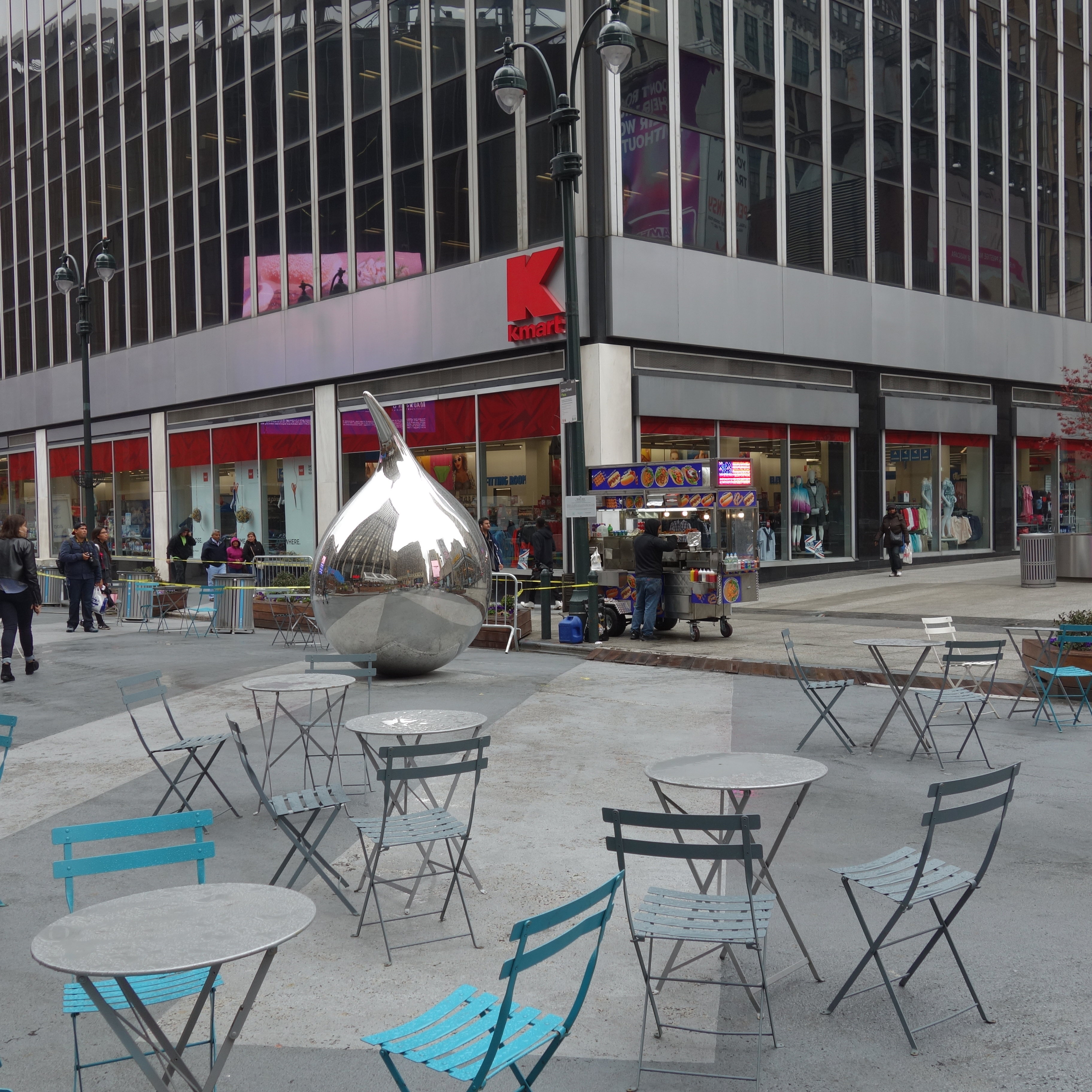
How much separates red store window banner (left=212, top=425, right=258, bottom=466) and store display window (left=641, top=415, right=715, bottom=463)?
12.5m

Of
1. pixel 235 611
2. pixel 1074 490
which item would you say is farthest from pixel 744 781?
pixel 1074 490

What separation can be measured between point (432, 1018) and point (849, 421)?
968 inches

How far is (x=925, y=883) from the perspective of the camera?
14.8 feet

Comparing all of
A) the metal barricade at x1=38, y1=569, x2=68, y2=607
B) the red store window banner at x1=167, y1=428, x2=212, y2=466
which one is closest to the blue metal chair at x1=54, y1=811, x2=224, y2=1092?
the metal barricade at x1=38, y1=569, x2=68, y2=607

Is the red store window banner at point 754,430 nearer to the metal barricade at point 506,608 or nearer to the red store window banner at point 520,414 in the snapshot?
the red store window banner at point 520,414

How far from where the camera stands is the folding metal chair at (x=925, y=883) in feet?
13.9

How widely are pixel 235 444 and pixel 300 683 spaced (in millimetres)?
23679

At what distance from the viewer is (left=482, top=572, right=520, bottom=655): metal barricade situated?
16.3 m

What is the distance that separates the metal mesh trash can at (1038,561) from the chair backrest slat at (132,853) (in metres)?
20.4

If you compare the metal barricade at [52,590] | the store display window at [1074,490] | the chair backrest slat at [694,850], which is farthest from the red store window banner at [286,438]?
the chair backrest slat at [694,850]

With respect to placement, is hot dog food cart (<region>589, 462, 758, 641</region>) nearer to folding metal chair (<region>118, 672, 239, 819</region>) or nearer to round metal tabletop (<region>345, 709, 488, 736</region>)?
folding metal chair (<region>118, 672, 239, 819</region>)

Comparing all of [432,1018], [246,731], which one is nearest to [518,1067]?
[432,1018]

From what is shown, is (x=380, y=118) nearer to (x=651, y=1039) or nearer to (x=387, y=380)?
(x=387, y=380)

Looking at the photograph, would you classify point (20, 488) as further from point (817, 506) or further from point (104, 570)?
point (817, 506)
